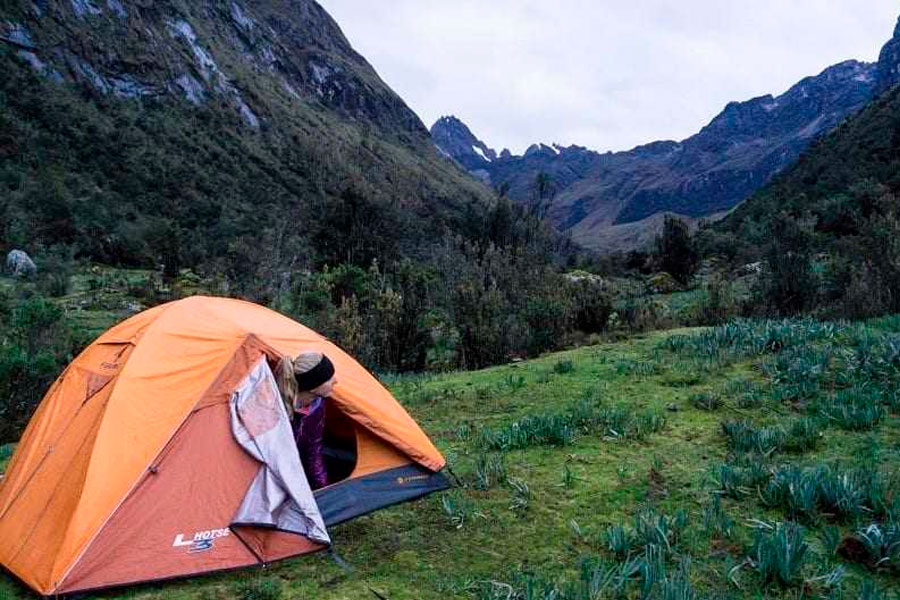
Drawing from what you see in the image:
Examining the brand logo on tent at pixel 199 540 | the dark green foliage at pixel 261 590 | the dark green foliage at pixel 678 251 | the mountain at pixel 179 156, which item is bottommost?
the dark green foliage at pixel 261 590

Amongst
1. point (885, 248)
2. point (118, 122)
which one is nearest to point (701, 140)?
point (118, 122)

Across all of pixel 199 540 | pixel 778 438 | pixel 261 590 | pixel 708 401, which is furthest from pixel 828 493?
pixel 199 540

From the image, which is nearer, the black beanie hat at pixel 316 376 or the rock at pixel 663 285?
the black beanie hat at pixel 316 376

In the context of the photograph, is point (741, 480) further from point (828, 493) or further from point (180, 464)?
point (180, 464)

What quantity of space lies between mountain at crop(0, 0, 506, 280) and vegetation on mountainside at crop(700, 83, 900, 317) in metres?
12.5

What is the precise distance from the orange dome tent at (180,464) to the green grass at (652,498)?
160mm

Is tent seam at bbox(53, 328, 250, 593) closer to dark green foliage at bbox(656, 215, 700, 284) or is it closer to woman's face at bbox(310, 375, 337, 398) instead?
woman's face at bbox(310, 375, 337, 398)

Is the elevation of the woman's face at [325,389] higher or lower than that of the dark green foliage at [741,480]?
higher

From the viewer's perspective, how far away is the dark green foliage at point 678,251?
26286 mm

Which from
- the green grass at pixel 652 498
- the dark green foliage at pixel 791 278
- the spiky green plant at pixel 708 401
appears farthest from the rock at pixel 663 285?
the spiky green plant at pixel 708 401

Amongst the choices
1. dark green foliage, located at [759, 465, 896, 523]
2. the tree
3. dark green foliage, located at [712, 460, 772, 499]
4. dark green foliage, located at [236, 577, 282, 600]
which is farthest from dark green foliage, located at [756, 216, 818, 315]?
dark green foliage, located at [236, 577, 282, 600]

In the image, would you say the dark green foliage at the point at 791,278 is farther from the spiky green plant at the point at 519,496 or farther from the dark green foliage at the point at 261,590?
the dark green foliage at the point at 261,590

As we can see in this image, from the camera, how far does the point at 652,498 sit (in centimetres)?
435

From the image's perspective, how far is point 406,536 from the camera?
416cm
